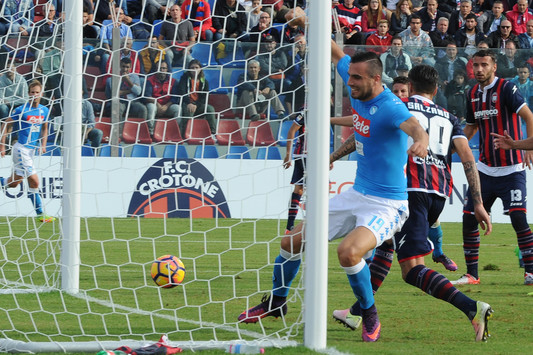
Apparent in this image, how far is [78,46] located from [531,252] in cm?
443

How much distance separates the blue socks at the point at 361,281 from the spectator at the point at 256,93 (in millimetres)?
2727

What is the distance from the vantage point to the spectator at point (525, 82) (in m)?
15.1

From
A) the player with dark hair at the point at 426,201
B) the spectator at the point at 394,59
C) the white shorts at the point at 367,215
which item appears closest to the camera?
the white shorts at the point at 367,215

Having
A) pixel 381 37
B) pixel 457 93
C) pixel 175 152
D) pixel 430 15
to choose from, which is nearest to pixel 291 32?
pixel 175 152

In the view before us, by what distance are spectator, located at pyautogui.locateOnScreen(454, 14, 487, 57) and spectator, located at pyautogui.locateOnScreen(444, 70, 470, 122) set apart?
2070 millimetres

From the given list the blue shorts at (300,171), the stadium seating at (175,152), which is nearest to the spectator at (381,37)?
the stadium seating at (175,152)

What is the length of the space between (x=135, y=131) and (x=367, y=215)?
5534mm

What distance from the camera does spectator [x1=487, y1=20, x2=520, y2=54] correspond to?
1694cm

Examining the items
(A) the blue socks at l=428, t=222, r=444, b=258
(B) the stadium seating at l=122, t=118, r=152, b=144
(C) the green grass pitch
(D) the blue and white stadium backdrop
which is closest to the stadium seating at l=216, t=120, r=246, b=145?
(B) the stadium seating at l=122, t=118, r=152, b=144

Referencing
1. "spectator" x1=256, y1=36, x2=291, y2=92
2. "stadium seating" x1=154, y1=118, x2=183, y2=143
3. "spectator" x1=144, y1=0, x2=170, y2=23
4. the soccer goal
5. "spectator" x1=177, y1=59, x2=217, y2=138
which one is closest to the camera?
the soccer goal

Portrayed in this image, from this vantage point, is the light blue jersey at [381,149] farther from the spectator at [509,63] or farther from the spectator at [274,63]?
the spectator at [509,63]

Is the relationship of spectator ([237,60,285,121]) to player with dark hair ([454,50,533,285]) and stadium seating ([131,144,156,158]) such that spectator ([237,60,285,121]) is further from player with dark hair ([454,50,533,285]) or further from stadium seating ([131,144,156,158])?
stadium seating ([131,144,156,158])

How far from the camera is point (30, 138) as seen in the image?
1063 centimetres

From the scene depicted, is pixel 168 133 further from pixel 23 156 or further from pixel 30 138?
pixel 23 156
